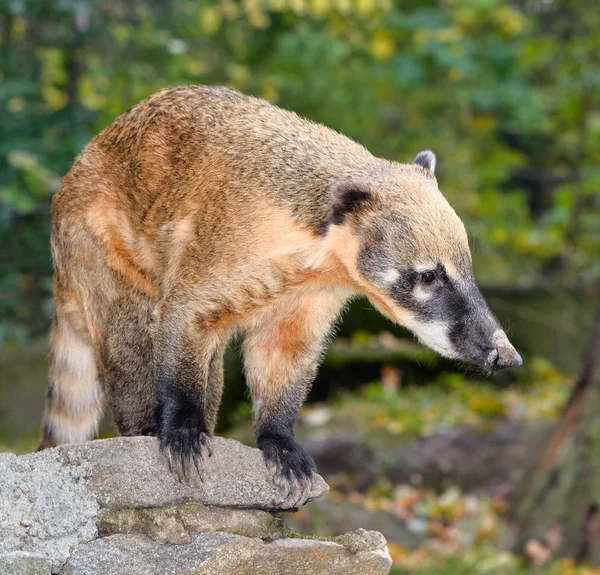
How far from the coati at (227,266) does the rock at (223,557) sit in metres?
0.40

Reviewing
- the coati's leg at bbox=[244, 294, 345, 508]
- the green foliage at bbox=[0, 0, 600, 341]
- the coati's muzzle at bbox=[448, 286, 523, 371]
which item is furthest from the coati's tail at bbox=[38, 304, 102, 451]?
the green foliage at bbox=[0, 0, 600, 341]

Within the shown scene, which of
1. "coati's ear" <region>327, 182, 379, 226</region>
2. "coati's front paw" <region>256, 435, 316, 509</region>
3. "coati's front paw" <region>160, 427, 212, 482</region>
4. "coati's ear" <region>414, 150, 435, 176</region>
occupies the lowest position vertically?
"coati's front paw" <region>256, 435, 316, 509</region>

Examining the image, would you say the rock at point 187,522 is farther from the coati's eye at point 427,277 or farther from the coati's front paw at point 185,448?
the coati's eye at point 427,277

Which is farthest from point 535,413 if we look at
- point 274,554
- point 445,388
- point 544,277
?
point 274,554

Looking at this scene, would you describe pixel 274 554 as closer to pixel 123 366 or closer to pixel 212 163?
pixel 123 366

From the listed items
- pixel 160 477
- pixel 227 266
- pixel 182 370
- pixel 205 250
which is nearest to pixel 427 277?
pixel 227 266

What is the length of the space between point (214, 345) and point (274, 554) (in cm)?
114

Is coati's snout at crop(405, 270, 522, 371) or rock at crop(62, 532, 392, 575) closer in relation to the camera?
rock at crop(62, 532, 392, 575)

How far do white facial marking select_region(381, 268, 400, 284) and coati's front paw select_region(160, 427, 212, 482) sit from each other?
1096 mm

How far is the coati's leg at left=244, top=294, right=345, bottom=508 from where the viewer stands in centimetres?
497

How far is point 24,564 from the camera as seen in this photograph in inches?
146

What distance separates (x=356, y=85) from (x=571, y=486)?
7837mm

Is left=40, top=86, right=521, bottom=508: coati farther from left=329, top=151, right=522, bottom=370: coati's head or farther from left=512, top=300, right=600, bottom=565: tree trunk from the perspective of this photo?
left=512, top=300, right=600, bottom=565: tree trunk

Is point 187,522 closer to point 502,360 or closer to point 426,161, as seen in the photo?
point 502,360
